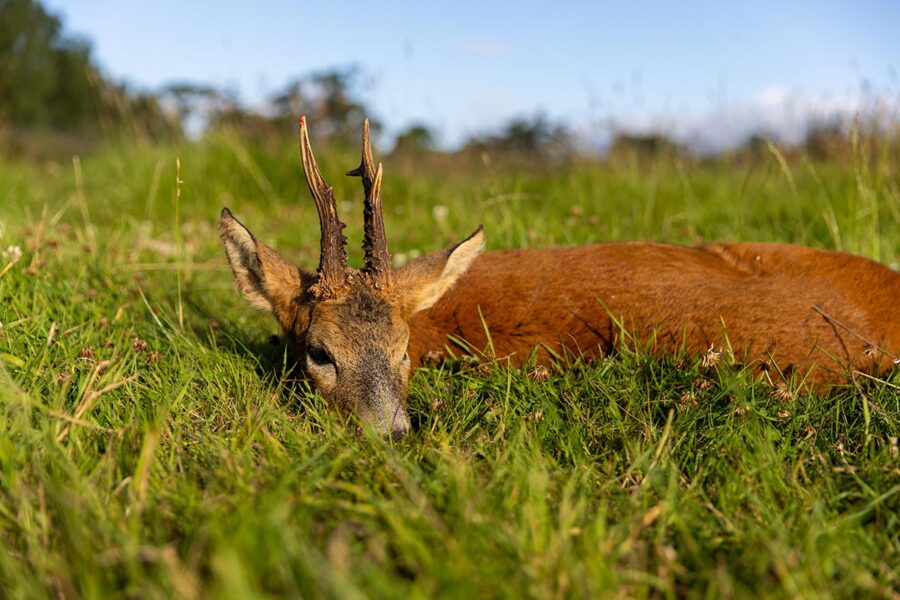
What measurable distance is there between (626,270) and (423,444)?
1.43 metres

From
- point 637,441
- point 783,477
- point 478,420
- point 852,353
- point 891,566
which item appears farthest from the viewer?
point 852,353

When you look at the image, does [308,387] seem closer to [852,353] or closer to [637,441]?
[637,441]

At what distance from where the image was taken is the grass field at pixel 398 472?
1.80m

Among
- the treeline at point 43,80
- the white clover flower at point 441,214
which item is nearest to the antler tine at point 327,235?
the white clover flower at point 441,214

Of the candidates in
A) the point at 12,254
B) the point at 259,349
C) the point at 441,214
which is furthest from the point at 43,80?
the point at 259,349

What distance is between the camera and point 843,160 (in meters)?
8.48

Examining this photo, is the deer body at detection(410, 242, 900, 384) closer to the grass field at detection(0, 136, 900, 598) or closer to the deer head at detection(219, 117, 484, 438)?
the grass field at detection(0, 136, 900, 598)

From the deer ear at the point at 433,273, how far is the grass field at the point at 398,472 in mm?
328

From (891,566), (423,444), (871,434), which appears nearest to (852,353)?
(871,434)

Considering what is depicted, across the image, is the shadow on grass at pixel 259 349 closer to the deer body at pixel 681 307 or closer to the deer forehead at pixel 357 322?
the deer forehead at pixel 357 322

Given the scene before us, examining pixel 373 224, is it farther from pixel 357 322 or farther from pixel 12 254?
pixel 12 254

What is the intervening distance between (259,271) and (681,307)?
72.8 inches

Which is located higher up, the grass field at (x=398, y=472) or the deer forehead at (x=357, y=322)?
the deer forehead at (x=357, y=322)

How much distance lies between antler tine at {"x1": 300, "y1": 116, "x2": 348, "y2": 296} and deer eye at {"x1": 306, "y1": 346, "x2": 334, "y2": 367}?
9.0 inches
